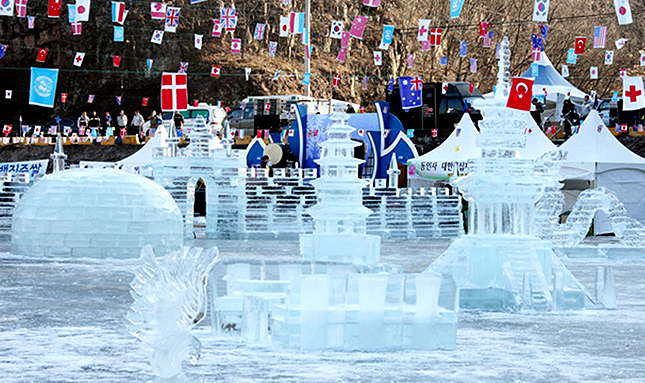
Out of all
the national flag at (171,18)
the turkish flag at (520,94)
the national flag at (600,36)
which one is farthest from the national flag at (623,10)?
the national flag at (171,18)

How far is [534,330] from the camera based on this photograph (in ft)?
31.3

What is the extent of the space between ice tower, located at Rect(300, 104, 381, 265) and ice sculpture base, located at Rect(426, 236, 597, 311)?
1.93m

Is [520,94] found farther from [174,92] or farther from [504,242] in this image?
A: [174,92]

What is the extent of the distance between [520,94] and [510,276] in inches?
130

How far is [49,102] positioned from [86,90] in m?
35.5

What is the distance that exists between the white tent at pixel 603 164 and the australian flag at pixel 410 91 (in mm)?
10286

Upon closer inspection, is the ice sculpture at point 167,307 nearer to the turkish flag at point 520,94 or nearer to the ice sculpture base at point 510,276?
the ice sculpture base at point 510,276

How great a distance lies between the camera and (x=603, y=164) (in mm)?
26219

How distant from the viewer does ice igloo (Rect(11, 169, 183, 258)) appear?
55.0 feet

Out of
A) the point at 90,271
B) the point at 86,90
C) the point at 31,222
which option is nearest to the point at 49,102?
the point at 31,222

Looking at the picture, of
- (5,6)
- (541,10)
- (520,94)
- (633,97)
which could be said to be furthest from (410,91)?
→ (520,94)

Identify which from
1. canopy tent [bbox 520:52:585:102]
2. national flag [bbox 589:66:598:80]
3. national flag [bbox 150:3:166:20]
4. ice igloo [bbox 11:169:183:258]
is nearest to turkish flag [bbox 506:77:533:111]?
ice igloo [bbox 11:169:183:258]

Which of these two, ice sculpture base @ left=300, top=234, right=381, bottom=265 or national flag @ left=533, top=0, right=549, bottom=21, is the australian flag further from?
ice sculpture base @ left=300, top=234, right=381, bottom=265

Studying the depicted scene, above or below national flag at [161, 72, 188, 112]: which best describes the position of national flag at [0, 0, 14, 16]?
above
